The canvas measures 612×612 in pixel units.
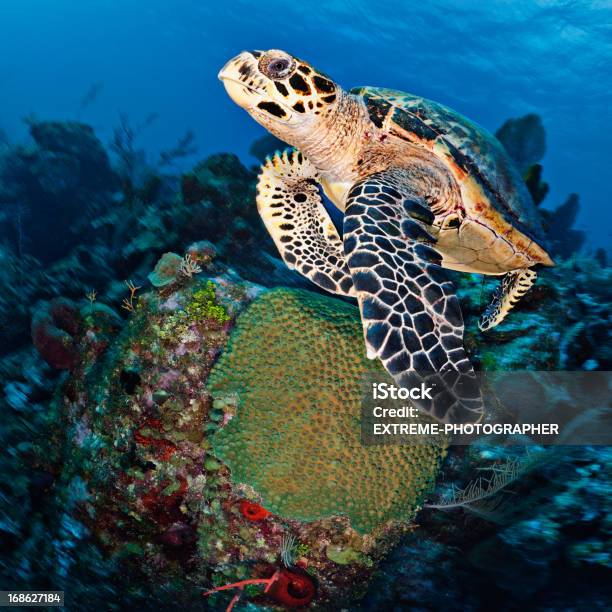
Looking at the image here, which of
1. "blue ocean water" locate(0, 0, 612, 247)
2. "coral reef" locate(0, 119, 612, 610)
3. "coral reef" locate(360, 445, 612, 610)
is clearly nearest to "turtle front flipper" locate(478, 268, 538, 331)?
"coral reef" locate(0, 119, 612, 610)

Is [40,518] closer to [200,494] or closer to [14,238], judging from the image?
[200,494]

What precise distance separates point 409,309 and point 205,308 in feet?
5.53

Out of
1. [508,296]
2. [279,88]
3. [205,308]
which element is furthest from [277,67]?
[508,296]

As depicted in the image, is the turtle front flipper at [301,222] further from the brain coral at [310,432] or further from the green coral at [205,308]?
the green coral at [205,308]

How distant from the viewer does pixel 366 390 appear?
251 cm

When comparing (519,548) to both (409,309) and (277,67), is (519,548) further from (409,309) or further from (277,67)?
(277,67)

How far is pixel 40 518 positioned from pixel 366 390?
275cm

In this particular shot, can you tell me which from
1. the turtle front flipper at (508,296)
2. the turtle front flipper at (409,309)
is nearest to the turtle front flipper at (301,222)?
the turtle front flipper at (409,309)

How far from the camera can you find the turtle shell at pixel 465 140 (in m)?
3.07

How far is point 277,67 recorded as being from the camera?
2.65 m

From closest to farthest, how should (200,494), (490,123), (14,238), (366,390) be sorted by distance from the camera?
(366,390)
(200,494)
(14,238)
(490,123)

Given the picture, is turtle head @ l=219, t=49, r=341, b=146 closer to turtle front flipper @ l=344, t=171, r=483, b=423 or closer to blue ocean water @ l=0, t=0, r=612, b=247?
turtle front flipper @ l=344, t=171, r=483, b=423

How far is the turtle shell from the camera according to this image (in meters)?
3.07

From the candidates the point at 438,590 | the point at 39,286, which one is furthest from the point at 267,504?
the point at 39,286
